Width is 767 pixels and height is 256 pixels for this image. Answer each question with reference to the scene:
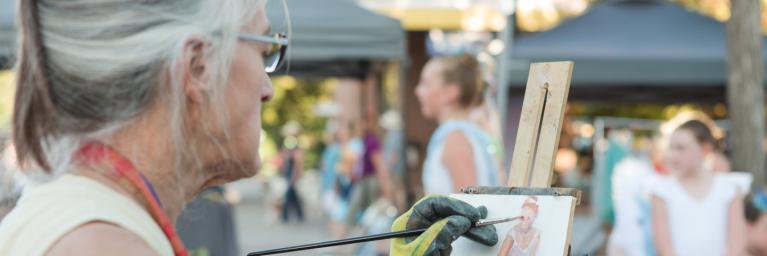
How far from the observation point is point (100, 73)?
5.02 feet

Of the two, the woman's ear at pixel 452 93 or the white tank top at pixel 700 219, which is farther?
the white tank top at pixel 700 219

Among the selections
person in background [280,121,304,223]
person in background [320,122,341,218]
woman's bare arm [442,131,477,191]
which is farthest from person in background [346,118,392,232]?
person in background [280,121,304,223]

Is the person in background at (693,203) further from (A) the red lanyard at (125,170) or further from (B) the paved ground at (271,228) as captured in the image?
(B) the paved ground at (271,228)

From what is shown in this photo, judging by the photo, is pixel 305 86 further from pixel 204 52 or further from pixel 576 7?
pixel 204 52

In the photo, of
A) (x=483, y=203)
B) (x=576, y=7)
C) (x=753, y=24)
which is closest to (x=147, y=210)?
(x=483, y=203)

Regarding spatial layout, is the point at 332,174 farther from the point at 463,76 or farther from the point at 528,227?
the point at 528,227

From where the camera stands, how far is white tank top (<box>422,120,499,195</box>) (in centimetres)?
461

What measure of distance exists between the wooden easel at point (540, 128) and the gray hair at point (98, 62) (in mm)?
718

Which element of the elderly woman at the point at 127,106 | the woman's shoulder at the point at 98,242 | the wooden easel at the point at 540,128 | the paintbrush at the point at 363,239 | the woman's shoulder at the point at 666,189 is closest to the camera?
the woman's shoulder at the point at 98,242

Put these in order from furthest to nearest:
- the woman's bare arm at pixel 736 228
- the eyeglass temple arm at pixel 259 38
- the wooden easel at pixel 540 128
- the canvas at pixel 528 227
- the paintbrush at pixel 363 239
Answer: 1. the woman's bare arm at pixel 736 228
2. the wooden easel at pixel 540 128
3. the canvas at pixel 528 227
4. the paintbrush at pixel 363 239
5. the eyeglass temple arm at pixel 259 38

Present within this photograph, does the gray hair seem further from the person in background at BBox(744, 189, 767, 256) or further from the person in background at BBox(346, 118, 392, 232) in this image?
the person in background at BBox(346, 118, 392, 232)

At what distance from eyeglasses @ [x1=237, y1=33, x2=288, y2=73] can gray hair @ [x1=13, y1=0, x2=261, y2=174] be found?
0.11 meters

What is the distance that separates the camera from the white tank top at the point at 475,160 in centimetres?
461

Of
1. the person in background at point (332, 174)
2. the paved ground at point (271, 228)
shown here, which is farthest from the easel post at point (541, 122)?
the person in background at point (332, 174)
